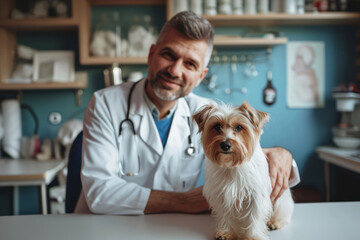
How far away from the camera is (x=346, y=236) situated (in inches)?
33.7

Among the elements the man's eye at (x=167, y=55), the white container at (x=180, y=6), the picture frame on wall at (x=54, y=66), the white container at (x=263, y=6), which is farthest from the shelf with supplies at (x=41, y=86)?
the white container at (x=263, y=6)

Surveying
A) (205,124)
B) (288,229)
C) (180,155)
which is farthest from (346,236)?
(180,155)

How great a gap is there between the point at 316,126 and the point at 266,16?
1206 mm

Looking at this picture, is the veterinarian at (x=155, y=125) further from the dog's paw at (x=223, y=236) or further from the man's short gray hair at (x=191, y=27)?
the dog's paw at (x=223, y=236)

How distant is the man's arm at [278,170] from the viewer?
0.93 meters

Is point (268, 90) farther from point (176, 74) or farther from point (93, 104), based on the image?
point (93, 104)

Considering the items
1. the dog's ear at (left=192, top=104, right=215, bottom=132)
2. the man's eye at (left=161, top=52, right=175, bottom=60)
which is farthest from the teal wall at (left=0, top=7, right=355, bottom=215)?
the dog's ear at (left=192, top=104, right=215, bottom=132)

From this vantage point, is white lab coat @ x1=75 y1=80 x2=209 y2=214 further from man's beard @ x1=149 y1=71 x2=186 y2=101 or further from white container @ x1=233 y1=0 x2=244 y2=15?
white container @ x1=233 y1=0 x2=244 y2=15

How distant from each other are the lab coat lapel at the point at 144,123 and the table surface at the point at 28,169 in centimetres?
109

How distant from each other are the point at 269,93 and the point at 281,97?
0.14 metres

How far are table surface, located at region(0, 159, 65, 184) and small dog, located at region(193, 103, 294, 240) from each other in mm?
1662

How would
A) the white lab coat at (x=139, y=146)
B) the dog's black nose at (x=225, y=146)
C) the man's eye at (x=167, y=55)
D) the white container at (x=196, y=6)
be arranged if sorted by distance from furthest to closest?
the white container at (x=196, y=6)
the man's eye at (x=167, y=55)
the white lab coat at (x=139, y=146)
the dog's black nose at (x=225, y=146)

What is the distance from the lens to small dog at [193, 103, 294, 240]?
2.68 feet

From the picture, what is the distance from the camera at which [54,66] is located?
2764 mm
